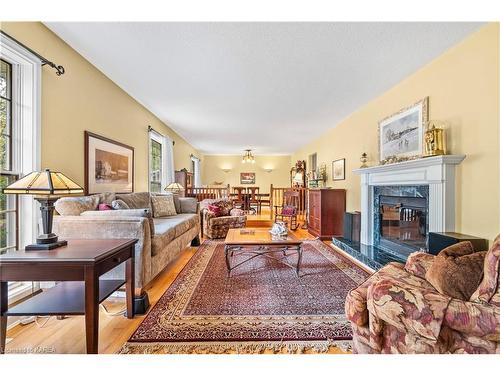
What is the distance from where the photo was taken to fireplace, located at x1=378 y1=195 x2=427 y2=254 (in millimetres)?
2793

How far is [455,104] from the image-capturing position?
2.35m

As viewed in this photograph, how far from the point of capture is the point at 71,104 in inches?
100

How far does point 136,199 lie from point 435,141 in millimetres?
3879

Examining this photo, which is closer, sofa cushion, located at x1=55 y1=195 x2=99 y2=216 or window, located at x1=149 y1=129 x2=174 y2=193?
sofa cushion, located at x1=55 y1=195 x2=99 y2=216

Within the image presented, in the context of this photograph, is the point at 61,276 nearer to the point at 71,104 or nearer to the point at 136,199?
the point at 71,104

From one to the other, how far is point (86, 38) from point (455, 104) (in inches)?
147

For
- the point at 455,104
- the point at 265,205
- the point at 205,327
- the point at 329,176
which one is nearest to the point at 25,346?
the point at 205,327

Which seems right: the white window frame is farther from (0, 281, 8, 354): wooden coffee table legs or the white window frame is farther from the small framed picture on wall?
the small framed picture on wall

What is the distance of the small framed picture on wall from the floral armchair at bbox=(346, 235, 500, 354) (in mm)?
3910

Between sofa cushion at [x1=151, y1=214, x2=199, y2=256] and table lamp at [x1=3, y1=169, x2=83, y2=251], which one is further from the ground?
table lamp at [x1=3, y1=169, x2=83, y2=251]

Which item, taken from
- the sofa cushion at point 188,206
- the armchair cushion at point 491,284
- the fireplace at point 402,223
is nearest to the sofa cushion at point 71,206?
the sofa cushion at point 188,206

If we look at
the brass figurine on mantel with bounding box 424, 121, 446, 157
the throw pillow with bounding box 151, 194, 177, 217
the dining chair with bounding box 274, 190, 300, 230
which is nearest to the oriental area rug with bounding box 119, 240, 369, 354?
the throw pillow with bounding box 151, 194, 177, 217
